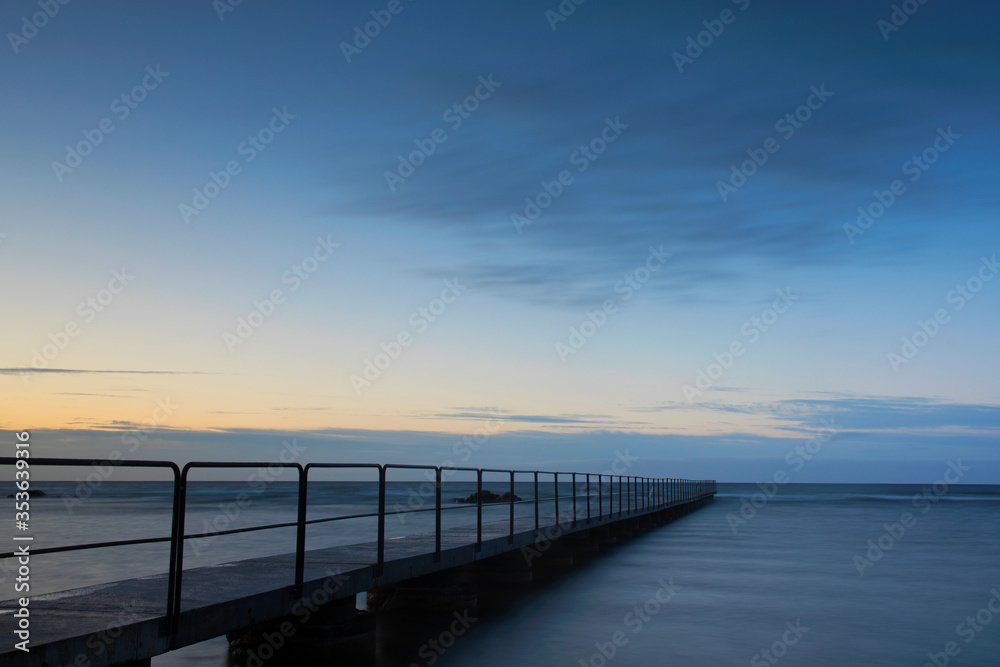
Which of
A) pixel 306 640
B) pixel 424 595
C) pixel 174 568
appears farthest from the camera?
pixel 424 595

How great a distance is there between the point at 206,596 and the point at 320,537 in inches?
760

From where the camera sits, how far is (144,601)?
5.25 meters

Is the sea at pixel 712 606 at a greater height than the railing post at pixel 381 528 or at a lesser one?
lesser

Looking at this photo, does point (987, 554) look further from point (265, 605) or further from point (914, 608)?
point (265, 605)

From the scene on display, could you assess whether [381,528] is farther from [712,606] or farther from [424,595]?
[712,606]

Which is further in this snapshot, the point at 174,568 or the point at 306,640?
the point at 306,640

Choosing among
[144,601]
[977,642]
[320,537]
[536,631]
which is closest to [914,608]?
[977,642]

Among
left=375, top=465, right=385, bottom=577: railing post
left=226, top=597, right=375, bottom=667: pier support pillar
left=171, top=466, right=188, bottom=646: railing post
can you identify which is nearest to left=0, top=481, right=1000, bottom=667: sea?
left=226, top=597, right=375, bottom=667: pier support pillar

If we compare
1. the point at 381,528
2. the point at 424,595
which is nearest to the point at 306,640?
the point at 381,528

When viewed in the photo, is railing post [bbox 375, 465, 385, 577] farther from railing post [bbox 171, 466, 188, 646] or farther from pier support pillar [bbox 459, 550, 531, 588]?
pier support pillar [bbox 459, 550, 531, 588]

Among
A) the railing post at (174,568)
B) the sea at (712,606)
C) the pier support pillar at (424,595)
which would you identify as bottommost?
the sea at (712,606)

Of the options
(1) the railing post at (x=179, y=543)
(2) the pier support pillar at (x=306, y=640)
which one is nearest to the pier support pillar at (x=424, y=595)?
(2) the pier support pillar at (x=306, y=640)

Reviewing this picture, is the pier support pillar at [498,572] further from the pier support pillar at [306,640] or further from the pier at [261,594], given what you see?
the pier support pillar at [306,640]

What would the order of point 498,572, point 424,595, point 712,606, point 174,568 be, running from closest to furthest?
point 174,568 → point 424,595 → point 712,606 → point 498,572
